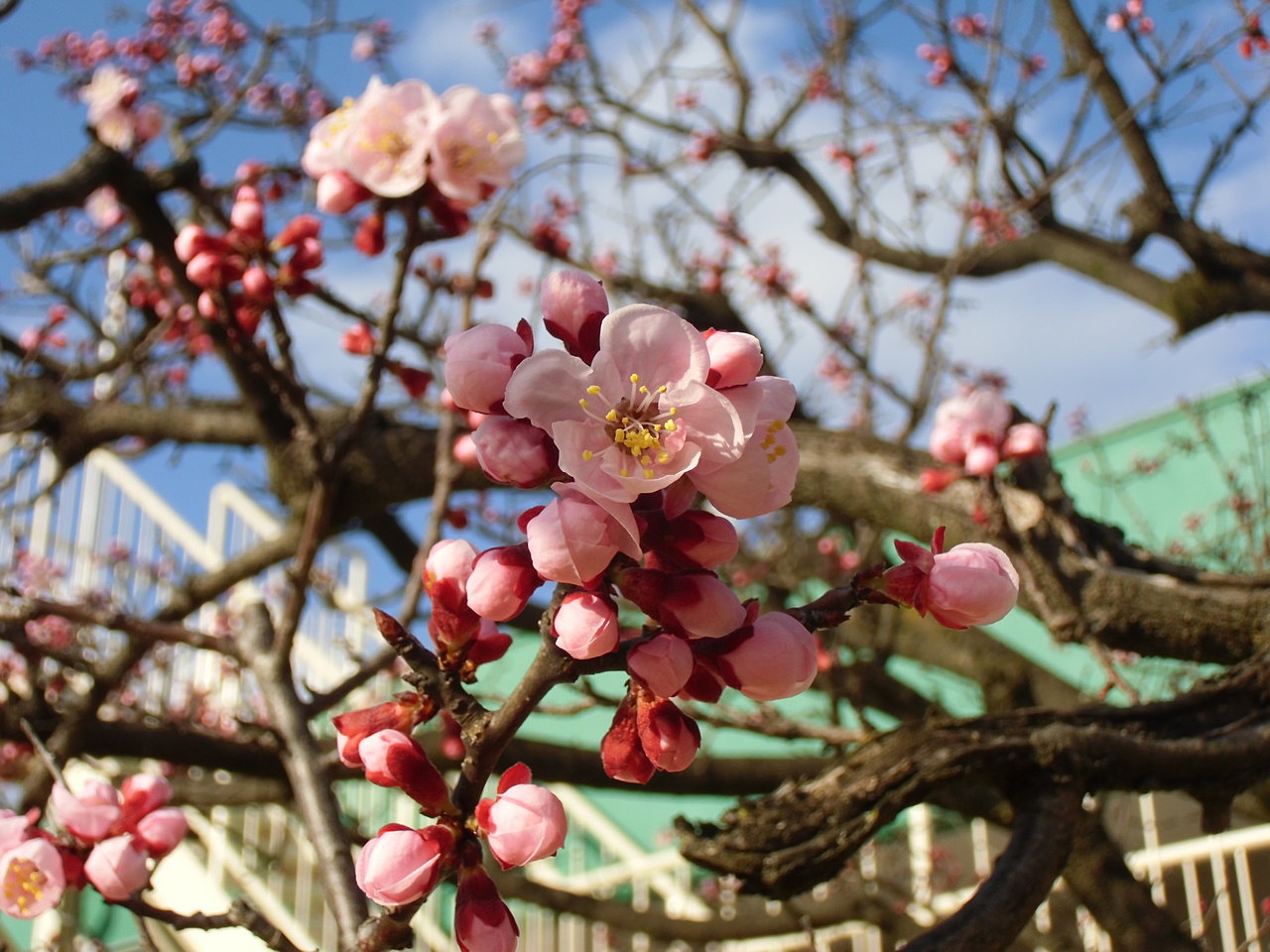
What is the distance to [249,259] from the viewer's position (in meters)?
1.75

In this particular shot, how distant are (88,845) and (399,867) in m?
0.61

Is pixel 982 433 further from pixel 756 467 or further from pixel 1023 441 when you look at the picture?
pixel 756 467

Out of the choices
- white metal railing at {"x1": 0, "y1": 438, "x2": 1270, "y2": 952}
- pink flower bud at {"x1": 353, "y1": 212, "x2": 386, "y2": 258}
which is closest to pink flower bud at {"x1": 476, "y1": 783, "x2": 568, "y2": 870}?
pink flower bud at {"x1": 353, "y1": 212, "x2": 386, "y2": 258}

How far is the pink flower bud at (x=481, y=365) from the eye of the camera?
0.74 m

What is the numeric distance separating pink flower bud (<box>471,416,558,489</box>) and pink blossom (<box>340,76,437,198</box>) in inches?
38.5

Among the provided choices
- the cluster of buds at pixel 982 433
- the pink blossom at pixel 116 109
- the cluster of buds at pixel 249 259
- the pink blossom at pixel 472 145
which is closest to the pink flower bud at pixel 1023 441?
the cluster of buds at pixel 982 433

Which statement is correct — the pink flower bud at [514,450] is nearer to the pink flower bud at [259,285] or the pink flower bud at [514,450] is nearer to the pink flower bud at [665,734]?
the pink flower bud at [665,734]

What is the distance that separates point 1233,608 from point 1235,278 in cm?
229

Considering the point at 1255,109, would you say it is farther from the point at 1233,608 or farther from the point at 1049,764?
the point at 1049,764

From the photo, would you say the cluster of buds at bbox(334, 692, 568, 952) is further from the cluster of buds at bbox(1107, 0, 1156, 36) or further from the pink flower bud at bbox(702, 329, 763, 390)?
the cluster of buds at bbox(1107, 0, 1156, 36)

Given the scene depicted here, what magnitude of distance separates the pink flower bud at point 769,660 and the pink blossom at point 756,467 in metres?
0.08

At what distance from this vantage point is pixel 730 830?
125cm

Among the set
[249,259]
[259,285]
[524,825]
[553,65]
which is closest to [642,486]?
[524,825]

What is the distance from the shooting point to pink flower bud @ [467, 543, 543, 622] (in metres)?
0.74
